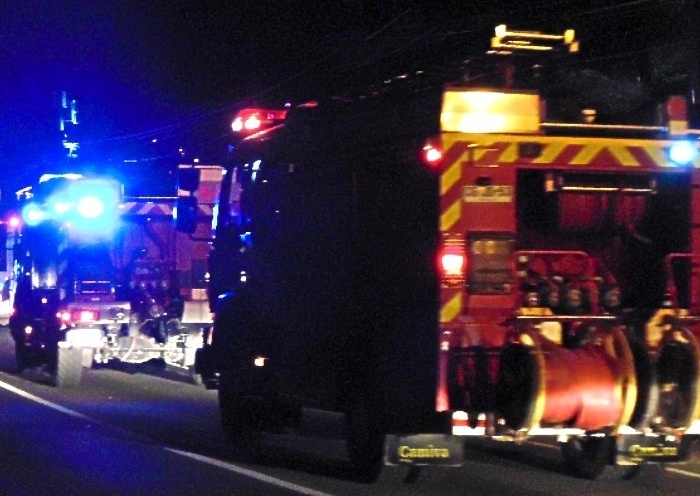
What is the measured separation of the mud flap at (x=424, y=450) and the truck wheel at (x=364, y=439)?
0.27m

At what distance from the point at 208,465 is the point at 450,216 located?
137 inches

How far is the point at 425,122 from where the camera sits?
32.8 ft

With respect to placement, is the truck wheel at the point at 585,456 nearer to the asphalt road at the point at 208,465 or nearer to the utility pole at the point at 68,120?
the asphalt road at the point at 208,465

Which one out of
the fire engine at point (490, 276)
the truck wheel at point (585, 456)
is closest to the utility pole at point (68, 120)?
the fire engine at point (490, 276)

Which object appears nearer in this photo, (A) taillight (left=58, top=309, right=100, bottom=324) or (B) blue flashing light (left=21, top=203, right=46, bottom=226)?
(A) taillight (left=58, top=309, right=100, bottom=324)

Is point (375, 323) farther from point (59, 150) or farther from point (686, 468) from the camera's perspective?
point (59, 150)

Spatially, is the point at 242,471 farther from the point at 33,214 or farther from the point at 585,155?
the point at 33,214

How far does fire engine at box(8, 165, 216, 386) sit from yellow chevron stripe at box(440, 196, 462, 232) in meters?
9.65

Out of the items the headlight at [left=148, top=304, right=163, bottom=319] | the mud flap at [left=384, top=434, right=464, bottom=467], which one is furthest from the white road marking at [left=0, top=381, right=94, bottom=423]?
the mud flap at [left=384, top=434, right=464, bottom=467]

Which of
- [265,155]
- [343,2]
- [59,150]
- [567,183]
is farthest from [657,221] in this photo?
[59,150]

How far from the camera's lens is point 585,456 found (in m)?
11.6

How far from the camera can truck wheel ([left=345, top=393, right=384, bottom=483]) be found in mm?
10648

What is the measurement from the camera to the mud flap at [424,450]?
10.2 metres

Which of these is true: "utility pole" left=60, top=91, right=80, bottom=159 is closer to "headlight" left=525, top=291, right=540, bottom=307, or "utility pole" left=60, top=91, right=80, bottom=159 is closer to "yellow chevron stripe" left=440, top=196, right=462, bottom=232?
"headlight" left=525, top=291, right=540, bottom=307
